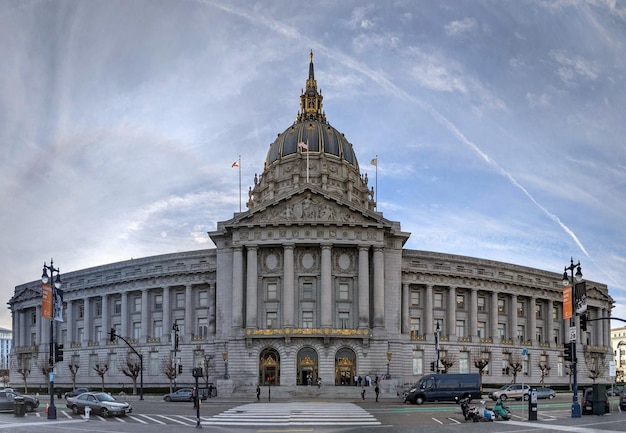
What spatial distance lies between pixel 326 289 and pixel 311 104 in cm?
6972

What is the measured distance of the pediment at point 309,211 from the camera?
95.7 metres

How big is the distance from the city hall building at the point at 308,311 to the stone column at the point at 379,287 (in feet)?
0.48

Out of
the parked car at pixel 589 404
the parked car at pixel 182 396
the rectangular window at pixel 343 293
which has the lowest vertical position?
the parked car at pixel 182 396

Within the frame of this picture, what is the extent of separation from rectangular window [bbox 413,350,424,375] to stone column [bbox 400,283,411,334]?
3268mm

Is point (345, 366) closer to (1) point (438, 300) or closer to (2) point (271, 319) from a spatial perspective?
(2) point (271, 319)

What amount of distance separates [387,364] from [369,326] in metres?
5.28

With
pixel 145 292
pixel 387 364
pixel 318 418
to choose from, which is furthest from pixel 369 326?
pixel 318 418

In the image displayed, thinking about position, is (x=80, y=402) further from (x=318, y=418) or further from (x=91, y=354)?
(x=91, y=354)

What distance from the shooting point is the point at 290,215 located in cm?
9588

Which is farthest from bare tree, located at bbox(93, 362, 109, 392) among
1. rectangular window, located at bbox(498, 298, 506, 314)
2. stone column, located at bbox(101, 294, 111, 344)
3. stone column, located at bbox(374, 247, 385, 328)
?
rectangular window, located at bbox(498, 298, 506, 314)

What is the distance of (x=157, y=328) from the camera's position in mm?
110625

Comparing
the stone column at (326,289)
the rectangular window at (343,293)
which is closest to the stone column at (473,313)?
the rectangular window at (343,293)

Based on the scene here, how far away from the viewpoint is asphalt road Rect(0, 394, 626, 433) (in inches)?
1522

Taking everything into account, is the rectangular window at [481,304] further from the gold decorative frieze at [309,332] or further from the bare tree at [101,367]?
the bare tree at [101,367]
